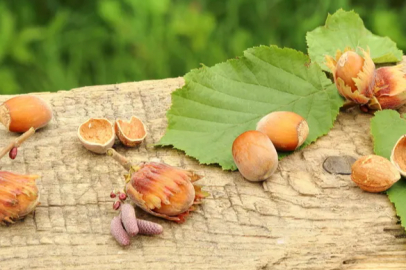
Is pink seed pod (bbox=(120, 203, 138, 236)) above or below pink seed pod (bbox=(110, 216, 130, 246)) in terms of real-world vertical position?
above

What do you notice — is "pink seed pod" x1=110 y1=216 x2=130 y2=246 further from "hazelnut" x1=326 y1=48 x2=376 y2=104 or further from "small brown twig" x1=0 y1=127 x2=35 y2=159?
"hazelnut" x1=326 y1=48 x2=376 y2=104

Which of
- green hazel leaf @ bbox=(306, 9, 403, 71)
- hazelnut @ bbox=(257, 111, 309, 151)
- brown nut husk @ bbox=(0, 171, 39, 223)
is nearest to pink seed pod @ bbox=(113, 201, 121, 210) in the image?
brown nut husk @ bbox=(0, 171, 39, 223)

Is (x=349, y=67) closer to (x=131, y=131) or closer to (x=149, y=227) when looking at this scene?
(x=131, y=131)

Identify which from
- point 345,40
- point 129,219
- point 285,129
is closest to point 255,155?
point 285,129

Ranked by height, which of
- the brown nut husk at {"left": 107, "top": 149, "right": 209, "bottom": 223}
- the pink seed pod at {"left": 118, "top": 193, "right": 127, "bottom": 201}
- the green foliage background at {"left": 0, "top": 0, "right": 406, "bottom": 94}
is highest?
the brown nut husk at {"left": 107, "top": 149, "right": 209, "bottom": 223}

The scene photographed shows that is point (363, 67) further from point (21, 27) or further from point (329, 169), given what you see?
point (21, 27)

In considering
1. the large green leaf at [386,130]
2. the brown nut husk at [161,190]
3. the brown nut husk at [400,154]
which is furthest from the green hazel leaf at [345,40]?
the brown nut husk at [161,190]

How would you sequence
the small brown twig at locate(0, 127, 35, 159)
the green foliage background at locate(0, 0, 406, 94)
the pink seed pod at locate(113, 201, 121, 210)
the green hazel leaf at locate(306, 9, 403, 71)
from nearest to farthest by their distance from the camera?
the pink seed pod at locate(113, 201, 121, 210) → the small brown twig at locate(0, 127, 35, 159) → the green hazel leaf at locate(306, 9, 403, 71) → the green foliage background at locate(0, 0, 406, 94)
